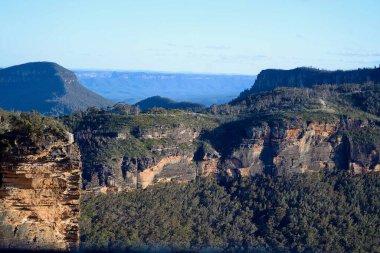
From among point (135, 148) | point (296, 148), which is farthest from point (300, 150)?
point (135, 148)

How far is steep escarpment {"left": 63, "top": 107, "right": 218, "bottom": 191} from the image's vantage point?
3663 cm

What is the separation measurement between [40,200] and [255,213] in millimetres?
29139

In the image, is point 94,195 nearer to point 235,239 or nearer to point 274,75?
point 235,239

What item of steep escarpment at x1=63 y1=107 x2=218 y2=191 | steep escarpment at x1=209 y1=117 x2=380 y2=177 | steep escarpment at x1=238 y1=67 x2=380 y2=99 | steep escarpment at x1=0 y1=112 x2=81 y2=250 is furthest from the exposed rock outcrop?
steep escarpment at x1=238 y1=67 x2=380 y2=99

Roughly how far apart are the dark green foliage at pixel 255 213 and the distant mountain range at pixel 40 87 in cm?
7981

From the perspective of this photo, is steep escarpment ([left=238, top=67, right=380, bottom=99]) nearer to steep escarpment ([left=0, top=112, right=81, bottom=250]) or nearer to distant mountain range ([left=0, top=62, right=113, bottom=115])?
distant mountain range ([left=0, top=62, right=113, bottom=115])

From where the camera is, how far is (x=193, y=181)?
4153 cm

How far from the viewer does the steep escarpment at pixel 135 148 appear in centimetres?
3663

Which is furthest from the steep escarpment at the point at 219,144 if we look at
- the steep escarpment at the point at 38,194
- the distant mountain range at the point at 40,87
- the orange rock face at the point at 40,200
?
the distant mountain range at the point at 40,87

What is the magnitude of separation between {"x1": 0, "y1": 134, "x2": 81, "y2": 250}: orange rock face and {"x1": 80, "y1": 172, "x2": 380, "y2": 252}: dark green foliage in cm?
1621

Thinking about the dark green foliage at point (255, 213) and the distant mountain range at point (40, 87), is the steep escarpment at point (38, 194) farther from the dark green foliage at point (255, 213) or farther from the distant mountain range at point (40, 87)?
the distant mountain range at point (40, 87)

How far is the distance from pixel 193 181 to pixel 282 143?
8249 millimetres

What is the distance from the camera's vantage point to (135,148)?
130 feet

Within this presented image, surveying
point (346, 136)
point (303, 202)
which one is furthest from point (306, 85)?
point (303, 202)
